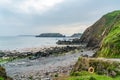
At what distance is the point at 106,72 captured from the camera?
2953 cm

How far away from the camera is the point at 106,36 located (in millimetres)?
70500

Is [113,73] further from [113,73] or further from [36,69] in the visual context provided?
[36,69]

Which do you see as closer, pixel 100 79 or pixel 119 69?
pixel 100 79

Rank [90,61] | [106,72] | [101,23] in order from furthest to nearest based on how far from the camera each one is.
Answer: [101,23] → [90,61] → [106,72]

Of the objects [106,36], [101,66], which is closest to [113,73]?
[101,66]

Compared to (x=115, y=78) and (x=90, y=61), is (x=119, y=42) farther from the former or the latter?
(x=115, y=78)

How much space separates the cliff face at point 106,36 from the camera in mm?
48500

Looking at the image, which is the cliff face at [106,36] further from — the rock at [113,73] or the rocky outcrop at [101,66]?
the rock at [113,73]

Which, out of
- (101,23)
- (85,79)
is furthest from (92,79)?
(101,23)

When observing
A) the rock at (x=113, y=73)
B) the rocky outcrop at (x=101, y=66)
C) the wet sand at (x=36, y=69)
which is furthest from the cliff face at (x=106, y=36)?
the rock at (x=113, y=73)

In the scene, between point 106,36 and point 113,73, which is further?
point 106,36

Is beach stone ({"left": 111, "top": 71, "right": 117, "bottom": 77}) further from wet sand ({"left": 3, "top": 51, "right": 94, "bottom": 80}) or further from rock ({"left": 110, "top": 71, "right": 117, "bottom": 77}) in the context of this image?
wet sand ({"left": 3, "top": 51, "right": 94, "bottom": 80})

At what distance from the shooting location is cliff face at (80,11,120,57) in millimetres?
48500

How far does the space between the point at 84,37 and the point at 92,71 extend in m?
141
